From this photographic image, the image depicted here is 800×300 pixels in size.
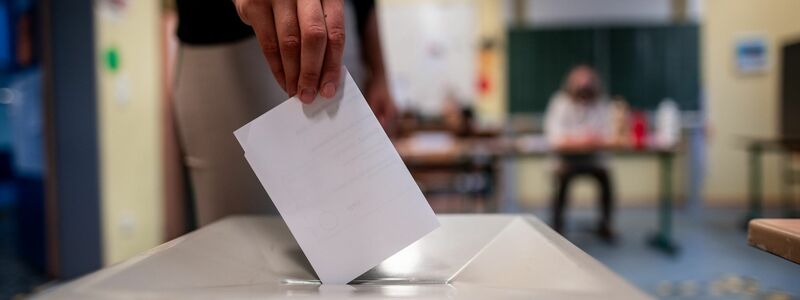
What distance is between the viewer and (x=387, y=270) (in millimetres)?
687

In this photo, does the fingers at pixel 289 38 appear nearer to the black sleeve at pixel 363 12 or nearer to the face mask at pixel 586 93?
the black sleeve at pixel 363 12

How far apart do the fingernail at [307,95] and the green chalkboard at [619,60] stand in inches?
→ 239

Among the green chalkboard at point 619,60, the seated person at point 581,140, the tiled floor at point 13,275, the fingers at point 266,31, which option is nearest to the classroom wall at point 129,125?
the tiled floor at point 13,275

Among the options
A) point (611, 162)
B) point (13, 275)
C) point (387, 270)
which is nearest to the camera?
point (387, 270)

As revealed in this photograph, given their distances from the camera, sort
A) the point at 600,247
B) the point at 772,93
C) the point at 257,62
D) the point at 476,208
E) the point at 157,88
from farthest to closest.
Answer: the point at 772,93
the point at 476,208
the point at 600,247
the point at 157,88
the point at 257,62

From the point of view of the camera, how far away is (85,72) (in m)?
3.07

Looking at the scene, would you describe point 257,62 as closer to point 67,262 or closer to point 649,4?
point 67,262

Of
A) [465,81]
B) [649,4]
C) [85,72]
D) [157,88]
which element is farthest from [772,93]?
[85,72]

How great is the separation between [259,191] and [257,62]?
0.64ft

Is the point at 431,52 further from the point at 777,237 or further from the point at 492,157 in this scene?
the point at 777,237

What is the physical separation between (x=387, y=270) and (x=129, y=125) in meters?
3.28

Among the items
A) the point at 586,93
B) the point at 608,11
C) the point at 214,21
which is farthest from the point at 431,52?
the point at 214,21

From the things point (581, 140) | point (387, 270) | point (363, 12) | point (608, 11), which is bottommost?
point (581, 140)

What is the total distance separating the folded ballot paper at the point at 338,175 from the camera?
0.57 m
